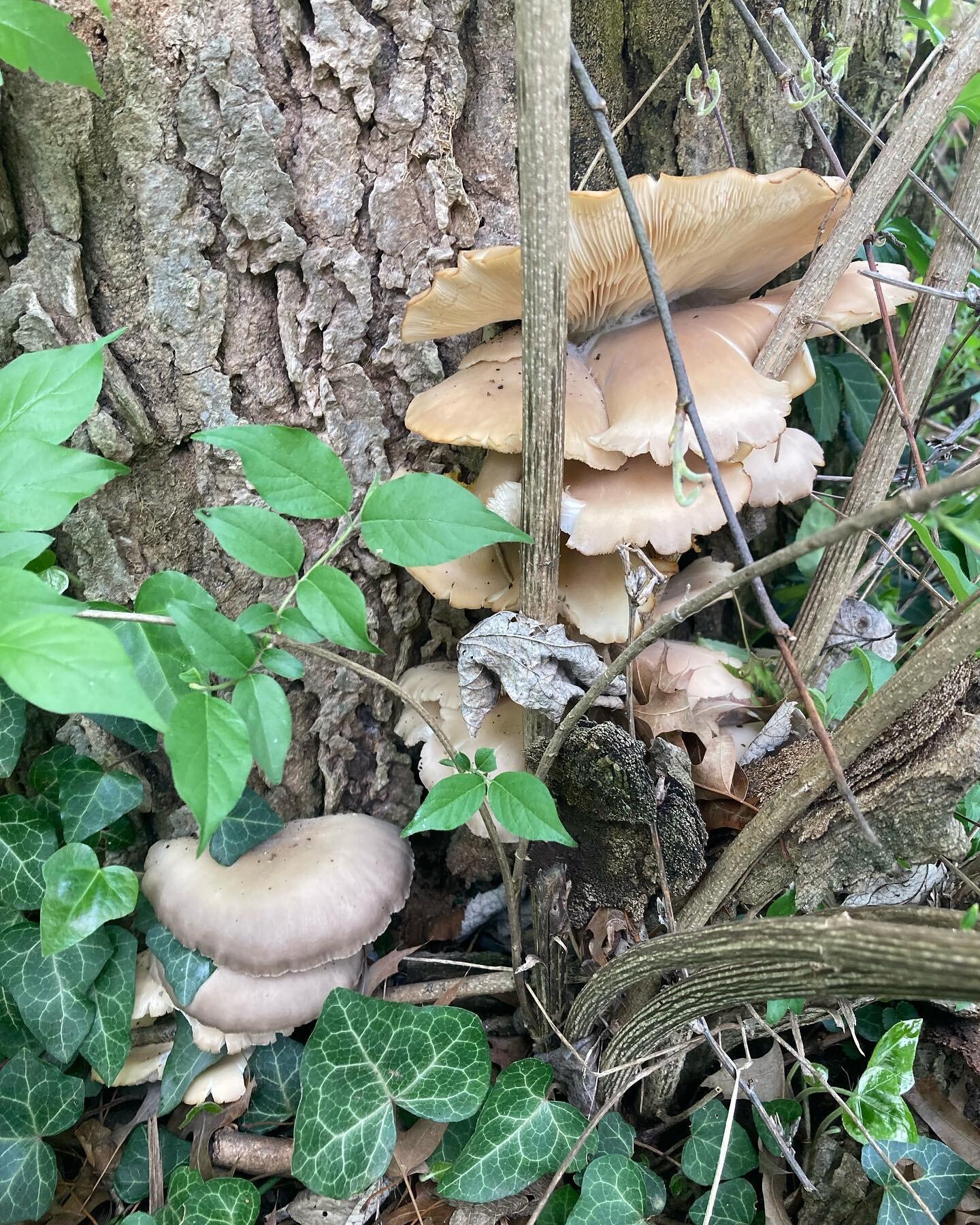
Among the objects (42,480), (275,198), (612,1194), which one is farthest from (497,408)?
(612,1194)

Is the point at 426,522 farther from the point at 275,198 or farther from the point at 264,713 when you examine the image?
the point at 275,198

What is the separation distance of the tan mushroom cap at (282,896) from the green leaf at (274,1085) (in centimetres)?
32

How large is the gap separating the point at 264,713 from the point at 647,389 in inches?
32.4

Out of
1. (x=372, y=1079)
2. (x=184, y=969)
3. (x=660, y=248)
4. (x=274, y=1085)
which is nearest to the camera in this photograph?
(x=660, y=248)

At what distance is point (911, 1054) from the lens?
1391mm

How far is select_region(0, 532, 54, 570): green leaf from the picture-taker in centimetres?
111

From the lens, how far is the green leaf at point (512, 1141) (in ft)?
4.83

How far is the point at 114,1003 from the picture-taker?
1.69 metres

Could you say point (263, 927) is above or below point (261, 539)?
below

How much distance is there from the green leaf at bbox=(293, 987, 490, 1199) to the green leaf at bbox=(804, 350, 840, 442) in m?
1.61

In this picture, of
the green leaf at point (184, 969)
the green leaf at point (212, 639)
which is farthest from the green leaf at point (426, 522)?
the green leaf at point (184, 969)

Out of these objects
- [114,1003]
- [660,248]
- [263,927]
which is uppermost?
[660,248]

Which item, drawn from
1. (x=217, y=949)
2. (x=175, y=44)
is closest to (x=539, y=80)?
(x=175, y=44)

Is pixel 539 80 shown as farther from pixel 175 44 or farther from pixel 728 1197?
pixel 728 1197
